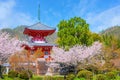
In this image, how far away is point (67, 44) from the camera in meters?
33.1

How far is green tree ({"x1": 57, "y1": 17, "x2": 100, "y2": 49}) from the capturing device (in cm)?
3319

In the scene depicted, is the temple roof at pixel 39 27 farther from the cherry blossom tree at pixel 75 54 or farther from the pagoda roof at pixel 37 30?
the cherry blossom tree at pixel 75 54

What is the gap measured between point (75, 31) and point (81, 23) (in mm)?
1540

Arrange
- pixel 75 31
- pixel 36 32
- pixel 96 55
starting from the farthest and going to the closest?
pixel 36 32 < pixel 75 31 < pixel 96 55

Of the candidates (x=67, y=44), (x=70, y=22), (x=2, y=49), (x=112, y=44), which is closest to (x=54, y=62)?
(x=67, y=44)

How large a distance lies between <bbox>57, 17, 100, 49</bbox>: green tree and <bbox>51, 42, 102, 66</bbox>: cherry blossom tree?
2672mm

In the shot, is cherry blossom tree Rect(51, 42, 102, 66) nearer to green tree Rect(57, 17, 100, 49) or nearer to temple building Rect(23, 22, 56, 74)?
green tree Rect(57, 17, 100, 49)

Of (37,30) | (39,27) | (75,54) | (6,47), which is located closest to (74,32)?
(75,54)

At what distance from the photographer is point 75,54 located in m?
29.2

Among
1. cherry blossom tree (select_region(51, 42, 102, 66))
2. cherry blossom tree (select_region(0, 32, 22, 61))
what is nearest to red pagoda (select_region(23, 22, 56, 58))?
cherry blossom tree (select_region(51, 42, 102, 66))

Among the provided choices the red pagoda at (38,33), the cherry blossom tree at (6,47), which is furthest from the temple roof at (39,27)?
the cherry blossom tree at (6,47)

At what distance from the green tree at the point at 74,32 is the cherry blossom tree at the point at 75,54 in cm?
267

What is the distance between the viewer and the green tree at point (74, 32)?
33.2 m

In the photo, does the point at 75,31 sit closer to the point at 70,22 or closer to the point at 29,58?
the point at 70,22
